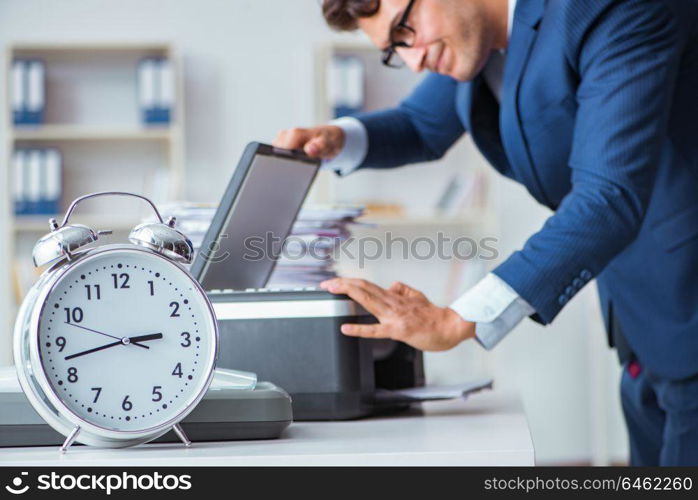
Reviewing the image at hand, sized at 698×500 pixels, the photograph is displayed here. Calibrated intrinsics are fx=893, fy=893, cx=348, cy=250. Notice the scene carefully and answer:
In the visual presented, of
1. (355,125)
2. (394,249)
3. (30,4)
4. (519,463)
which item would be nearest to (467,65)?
(355,125)

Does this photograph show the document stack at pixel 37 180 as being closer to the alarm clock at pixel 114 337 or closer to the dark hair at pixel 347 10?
the dark hair at pixel 347 10

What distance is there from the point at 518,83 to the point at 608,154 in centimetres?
30

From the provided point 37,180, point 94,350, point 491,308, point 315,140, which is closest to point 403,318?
point 491,308

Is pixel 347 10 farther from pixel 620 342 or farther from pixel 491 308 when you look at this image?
pixel 620 342

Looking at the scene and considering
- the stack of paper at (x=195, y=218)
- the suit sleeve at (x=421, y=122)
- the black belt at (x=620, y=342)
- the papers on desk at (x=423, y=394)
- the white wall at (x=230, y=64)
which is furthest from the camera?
the white wall at (x=230, y=64)

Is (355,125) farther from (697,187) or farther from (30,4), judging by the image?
(30,4)

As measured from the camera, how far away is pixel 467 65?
1.58 metres

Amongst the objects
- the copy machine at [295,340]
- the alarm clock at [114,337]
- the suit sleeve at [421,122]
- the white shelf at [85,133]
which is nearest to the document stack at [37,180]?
the white shelf at [85,133]

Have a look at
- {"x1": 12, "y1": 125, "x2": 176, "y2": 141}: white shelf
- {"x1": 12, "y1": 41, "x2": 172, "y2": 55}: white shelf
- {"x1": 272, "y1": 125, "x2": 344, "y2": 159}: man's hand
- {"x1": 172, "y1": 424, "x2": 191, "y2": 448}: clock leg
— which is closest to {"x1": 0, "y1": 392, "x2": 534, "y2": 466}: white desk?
{"x1": 172, "y1": 424, "x2": 191, "y2": 448}: clock leg

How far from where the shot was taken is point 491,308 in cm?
118

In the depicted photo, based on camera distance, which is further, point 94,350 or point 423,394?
point 423,394

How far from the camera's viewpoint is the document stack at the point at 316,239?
1.45 m

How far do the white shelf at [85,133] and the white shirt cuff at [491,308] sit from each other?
305 cm

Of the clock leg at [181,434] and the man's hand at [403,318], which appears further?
the man's hand at [403,318]
